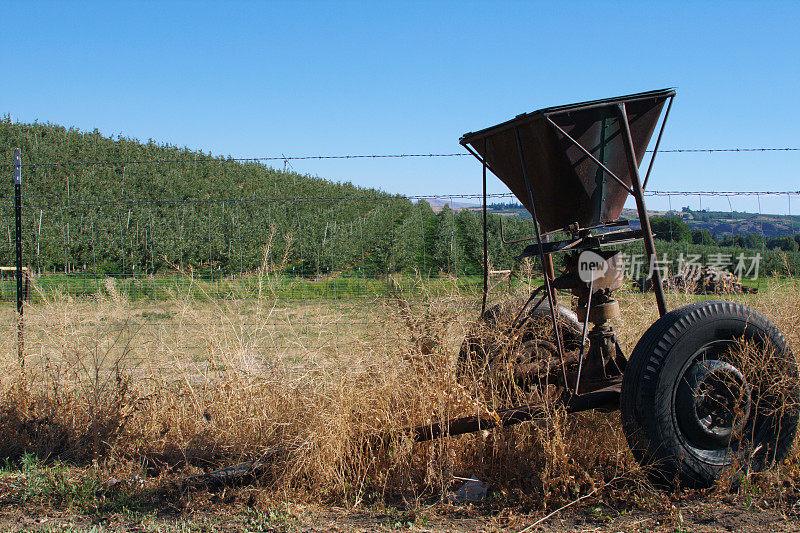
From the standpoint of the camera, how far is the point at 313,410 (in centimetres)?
425

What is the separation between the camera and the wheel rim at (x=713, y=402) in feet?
12.3

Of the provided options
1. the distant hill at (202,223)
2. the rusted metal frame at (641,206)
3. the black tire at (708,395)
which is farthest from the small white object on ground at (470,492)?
the distant hill at (202,223)

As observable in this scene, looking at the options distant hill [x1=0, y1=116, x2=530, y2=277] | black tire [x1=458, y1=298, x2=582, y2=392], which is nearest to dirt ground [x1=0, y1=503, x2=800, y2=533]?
black tire [x1=458, y1=298, x2=582, y2=392]

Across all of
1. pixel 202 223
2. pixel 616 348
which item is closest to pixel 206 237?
pixel 202 223

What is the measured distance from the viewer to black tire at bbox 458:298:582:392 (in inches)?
182

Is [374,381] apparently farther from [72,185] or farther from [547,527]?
[72,185]

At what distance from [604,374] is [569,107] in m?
1.91

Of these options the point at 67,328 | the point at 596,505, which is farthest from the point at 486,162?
the point at 67,328

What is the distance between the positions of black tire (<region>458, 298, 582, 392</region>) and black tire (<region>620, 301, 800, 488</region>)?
113 cm

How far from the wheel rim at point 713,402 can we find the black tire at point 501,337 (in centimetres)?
124

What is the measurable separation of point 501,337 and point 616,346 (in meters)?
0.86

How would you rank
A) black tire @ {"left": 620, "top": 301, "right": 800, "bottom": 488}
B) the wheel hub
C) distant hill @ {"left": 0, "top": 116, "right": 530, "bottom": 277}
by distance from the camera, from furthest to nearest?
distant hill @ {"left": 0, "top": 116, "right": 530, "bottom": 277} → the wheel hub → black tire @ {"left": 620, "top": 301, "right": 800, "bottom": 488}

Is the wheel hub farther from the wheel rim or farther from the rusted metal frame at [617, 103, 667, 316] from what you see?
the rusted metal frame at [617, 103, 667, 316]

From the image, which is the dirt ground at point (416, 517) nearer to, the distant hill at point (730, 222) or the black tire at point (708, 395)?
the black tire at point (708, 395)
